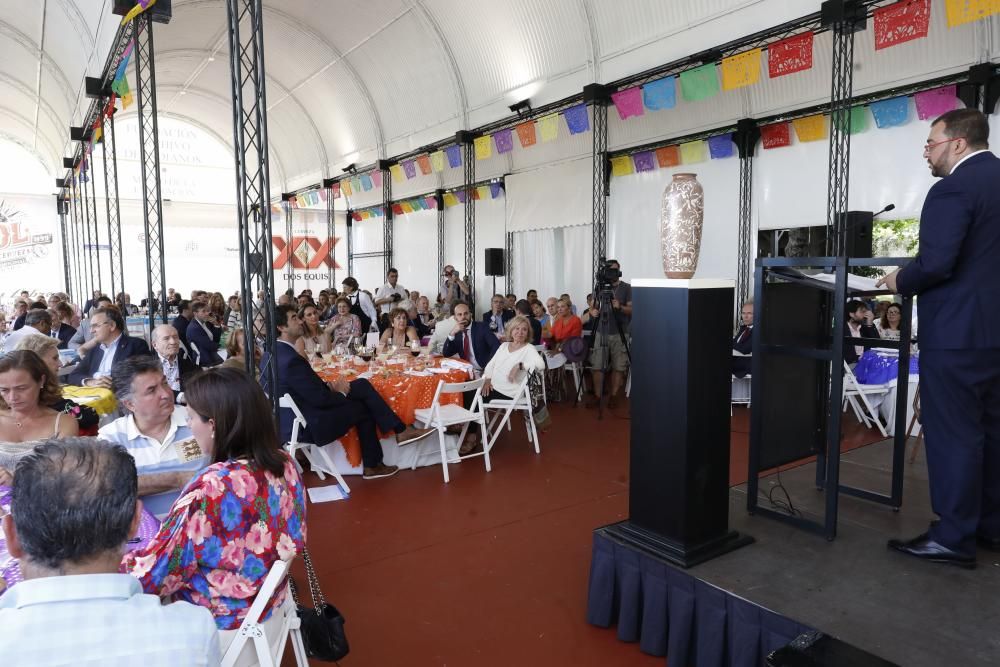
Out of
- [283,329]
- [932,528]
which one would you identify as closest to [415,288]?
[283,329]

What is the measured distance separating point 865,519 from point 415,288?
13.5 metres

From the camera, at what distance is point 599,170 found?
9836 millimetres

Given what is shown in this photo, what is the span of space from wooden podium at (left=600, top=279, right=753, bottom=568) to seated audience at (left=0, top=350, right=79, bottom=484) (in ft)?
7.93

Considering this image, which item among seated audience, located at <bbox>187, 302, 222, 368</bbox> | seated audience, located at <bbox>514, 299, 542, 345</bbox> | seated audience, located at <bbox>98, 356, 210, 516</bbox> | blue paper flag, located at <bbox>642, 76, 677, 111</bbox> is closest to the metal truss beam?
blue paper flag, located at <bbox>642, 76, 677, 111</bbox>

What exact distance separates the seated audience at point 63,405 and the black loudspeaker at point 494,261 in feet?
29.5

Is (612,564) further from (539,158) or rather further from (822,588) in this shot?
(539,158)

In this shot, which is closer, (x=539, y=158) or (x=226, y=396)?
(x=226, y=396)

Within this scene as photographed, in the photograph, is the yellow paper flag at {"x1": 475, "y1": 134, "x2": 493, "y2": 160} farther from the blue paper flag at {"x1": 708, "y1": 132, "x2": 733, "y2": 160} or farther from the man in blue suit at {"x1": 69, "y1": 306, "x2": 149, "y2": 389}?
the man in blue suit at {"x1": 69, "y1": 306, "x2": 149, "y2": 389}

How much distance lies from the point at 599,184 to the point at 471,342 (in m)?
4.68

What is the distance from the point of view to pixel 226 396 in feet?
5.95

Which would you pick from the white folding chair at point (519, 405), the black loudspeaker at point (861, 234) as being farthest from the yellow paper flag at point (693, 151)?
the white folding chair at point (519, 405)

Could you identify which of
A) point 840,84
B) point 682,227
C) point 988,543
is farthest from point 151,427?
point 840,84

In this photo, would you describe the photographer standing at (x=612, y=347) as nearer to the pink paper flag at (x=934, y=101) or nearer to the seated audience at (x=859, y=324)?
the seated audience at (x=859, y=324)

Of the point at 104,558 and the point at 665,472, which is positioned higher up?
the point at 104,558
